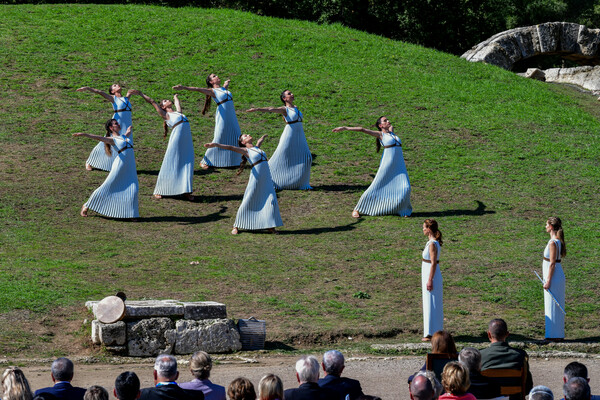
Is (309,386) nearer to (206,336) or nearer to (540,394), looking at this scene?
(540,394)

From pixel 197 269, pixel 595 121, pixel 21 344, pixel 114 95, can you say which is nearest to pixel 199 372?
pixel 21 344

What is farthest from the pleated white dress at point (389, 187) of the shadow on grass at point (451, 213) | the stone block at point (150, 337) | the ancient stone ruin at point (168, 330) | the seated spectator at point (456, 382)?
the seated spectator at point (456, 382)

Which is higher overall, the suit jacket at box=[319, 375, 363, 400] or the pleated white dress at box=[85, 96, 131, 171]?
the pleated white dress at box=[85, 96, 131, 171]

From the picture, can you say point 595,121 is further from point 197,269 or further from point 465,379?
point 465,379

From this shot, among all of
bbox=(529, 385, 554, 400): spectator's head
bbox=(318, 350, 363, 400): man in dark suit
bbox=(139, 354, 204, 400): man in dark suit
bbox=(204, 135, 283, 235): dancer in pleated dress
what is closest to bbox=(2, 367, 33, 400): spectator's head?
bbox=(139, 354, 204, 400): man in dark suit

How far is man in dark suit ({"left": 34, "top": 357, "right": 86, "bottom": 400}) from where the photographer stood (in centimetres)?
571

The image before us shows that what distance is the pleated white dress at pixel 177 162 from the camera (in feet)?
52.6

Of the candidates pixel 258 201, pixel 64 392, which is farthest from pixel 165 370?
pixel 258 201

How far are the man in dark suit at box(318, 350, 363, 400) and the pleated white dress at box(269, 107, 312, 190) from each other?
430 inches

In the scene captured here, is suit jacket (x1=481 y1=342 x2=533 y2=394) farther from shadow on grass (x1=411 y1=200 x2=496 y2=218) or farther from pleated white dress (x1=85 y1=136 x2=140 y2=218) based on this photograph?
pleated white dress (x1=85 y1=136 x2=140 y2=218)

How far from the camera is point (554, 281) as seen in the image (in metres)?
10.6

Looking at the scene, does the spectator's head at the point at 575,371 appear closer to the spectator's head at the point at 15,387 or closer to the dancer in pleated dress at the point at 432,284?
the spectator's head at the point at 15,387

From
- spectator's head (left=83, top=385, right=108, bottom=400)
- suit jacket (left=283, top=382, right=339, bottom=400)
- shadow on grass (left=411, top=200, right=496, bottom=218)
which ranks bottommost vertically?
suit jacket (left=283, top=382, right=339, bottom=400)

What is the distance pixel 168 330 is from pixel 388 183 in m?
7.21
